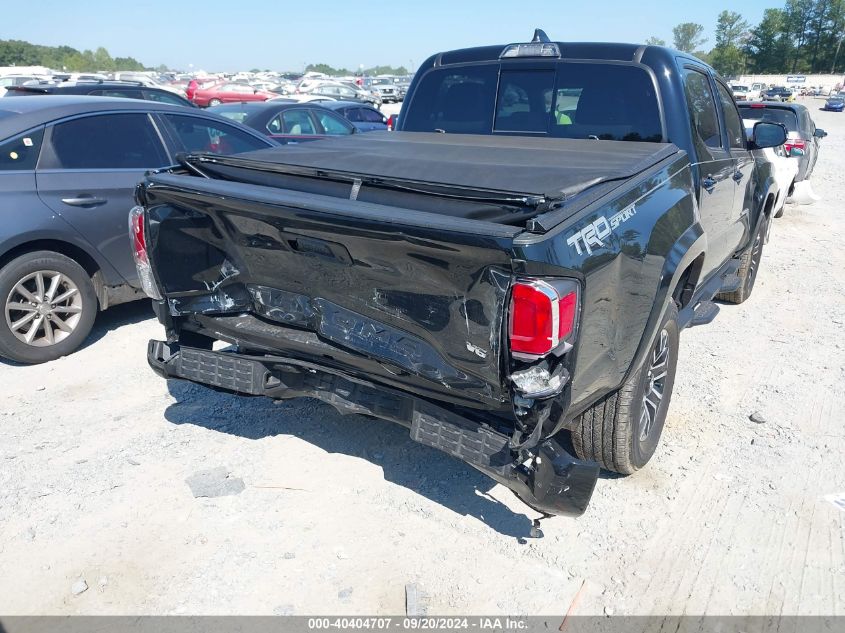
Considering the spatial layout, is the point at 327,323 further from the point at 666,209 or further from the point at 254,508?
the point at 666,209

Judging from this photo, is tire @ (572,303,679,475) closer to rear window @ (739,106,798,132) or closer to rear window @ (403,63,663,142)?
rear window @ (403,63,663,142)

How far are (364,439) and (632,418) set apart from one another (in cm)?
151

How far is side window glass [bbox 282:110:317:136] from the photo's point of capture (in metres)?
10.5

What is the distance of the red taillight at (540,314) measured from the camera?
237cm

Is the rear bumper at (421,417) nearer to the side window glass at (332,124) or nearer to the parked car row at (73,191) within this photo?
the parked car row at (73,191)

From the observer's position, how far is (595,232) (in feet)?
8.67

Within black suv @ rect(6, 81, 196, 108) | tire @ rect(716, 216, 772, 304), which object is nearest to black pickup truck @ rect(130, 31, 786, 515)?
Result: tire @ rect(716, 216, 772, 304)

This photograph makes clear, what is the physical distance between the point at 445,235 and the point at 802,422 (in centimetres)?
306

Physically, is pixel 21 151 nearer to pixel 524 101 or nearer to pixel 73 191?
pixel 73 191

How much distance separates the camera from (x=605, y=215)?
2744mm

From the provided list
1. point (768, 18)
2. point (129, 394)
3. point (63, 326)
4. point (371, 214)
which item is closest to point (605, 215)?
point (371, 214)

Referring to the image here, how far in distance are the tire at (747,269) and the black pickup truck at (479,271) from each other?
2119 millimetres

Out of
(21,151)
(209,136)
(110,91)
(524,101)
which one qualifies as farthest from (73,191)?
(110,91)

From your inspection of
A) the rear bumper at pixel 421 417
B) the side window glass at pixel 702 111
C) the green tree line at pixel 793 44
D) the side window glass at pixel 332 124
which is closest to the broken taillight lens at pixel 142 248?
the rear bumper at pixel 421 417
